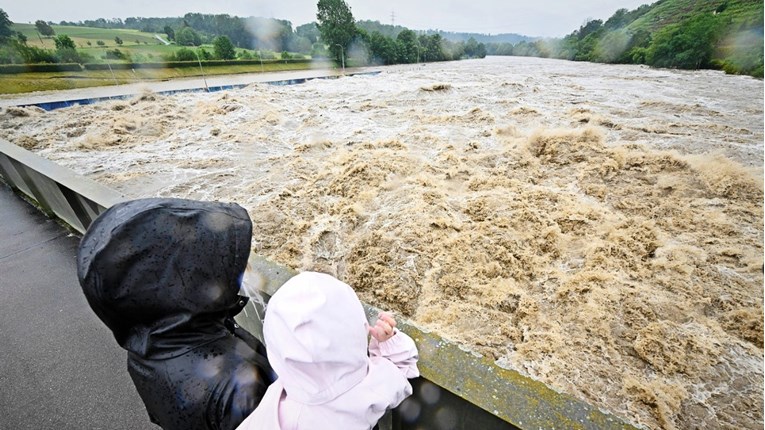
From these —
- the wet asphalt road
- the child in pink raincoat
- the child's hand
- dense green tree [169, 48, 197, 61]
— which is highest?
the child in pink raincoat

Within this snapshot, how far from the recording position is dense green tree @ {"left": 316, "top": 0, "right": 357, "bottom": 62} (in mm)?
46000

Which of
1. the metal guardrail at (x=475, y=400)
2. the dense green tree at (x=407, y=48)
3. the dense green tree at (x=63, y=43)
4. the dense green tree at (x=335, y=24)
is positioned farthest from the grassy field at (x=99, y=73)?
the metal guardrail at (x=475, y=400)

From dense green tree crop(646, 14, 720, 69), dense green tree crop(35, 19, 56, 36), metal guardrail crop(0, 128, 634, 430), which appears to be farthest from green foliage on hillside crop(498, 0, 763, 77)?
dense green tree crop(35, 19, 56, 36)

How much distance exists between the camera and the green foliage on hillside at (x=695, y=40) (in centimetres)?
2598

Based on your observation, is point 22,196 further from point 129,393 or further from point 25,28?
point 25,28

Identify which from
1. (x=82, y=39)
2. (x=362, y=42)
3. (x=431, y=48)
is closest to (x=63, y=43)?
(x=82, y=39)

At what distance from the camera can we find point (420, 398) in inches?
66.2

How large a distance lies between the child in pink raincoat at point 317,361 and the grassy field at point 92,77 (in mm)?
30075

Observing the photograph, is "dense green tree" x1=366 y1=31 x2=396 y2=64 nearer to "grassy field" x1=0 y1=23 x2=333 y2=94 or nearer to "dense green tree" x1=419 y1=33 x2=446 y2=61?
"dense green tree" x1=419 y1=33 x2=446 y2=61

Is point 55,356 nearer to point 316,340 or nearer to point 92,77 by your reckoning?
point 316,340

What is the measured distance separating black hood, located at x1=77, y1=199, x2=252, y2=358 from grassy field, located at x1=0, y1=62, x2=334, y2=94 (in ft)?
96.8

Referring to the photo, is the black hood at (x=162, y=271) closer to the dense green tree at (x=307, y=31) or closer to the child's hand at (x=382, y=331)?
the child's hand at (x=382, y=331)

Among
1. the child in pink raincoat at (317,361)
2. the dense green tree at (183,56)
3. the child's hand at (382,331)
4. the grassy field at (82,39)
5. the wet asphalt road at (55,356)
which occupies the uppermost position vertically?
the child in pink raincoat at (317,361)

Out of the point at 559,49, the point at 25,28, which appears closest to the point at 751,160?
the point at 25,28
